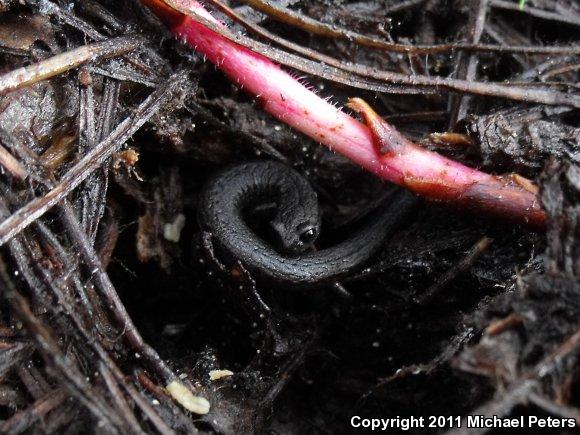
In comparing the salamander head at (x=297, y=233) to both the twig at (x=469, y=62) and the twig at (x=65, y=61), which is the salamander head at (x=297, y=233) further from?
the twig at (x=65, y=61)

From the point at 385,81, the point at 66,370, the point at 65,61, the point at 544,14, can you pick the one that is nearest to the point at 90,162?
the point at 65,61

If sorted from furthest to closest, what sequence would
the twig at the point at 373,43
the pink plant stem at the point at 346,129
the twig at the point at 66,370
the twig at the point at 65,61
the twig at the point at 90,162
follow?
1. the twig at the point at 373,43
2. the pink plant stem at the point at 346,129
3. the twig at the point at 65,61
4. the twig at the point at 90,162
5. the twig at the point at 66,370

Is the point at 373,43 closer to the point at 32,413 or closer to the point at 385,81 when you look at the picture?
the point at 385,81

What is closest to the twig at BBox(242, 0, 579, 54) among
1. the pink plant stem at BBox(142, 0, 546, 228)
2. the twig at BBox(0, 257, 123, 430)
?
the pink plant stem at BBox(142, 0, 546, 228)

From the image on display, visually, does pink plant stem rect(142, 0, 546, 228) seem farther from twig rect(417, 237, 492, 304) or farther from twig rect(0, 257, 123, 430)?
twig rect(0, 257, 123, 430)

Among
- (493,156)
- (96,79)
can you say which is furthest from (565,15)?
(96,79)

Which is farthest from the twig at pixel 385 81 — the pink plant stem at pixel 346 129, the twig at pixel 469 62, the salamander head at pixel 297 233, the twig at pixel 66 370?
the twig at pixel 66 370
